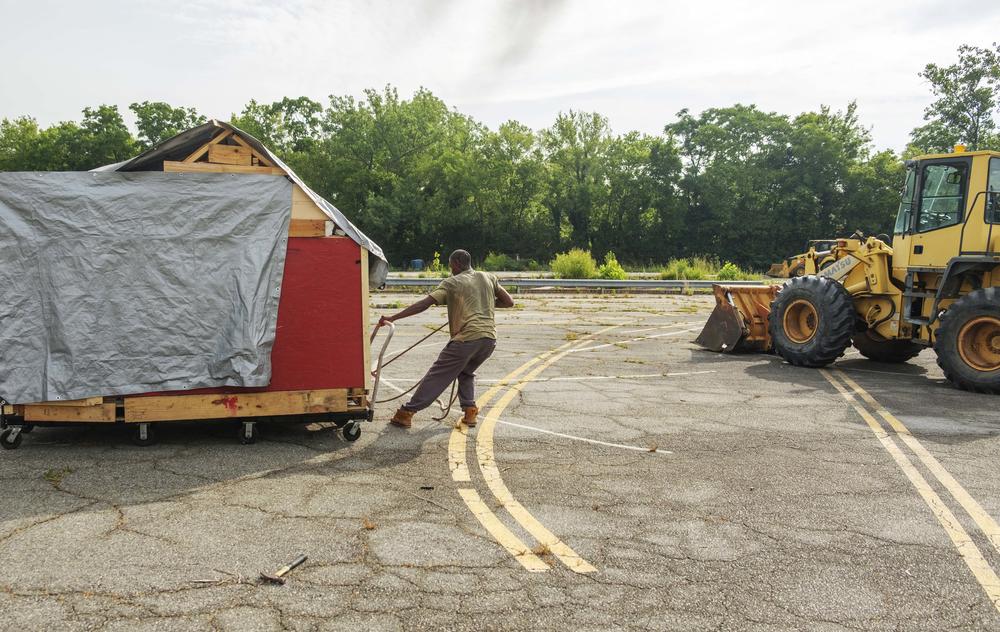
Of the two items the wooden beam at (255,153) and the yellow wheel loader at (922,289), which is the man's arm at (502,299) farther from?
the yellow wheel loader at (922,289)

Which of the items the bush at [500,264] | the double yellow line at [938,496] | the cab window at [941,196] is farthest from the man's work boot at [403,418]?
the bush at [500,264]

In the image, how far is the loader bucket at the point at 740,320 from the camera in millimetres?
13156

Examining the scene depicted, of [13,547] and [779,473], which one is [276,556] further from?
[779,473]

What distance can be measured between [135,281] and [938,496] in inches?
243

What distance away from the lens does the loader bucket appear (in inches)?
518

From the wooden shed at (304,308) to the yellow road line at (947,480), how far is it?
4.51 meters

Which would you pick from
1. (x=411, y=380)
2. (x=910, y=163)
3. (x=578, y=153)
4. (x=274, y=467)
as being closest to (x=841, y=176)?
(x=578, y=153)

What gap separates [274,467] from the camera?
593 centimetres

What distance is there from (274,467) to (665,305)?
19.0 meters

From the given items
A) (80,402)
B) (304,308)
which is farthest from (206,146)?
(80,402)

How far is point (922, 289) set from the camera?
424 inches

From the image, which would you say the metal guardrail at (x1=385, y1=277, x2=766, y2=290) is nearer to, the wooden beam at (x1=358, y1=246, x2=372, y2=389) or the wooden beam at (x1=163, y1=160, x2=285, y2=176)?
the wooden beam at (x1=358, y1=246, x2=372, y2=389)

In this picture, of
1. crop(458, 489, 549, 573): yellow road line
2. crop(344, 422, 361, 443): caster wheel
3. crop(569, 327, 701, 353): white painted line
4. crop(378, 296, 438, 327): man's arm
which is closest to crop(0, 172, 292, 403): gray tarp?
crop(344, 422, 361, 443): caster wheel

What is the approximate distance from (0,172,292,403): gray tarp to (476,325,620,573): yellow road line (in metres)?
1.93
